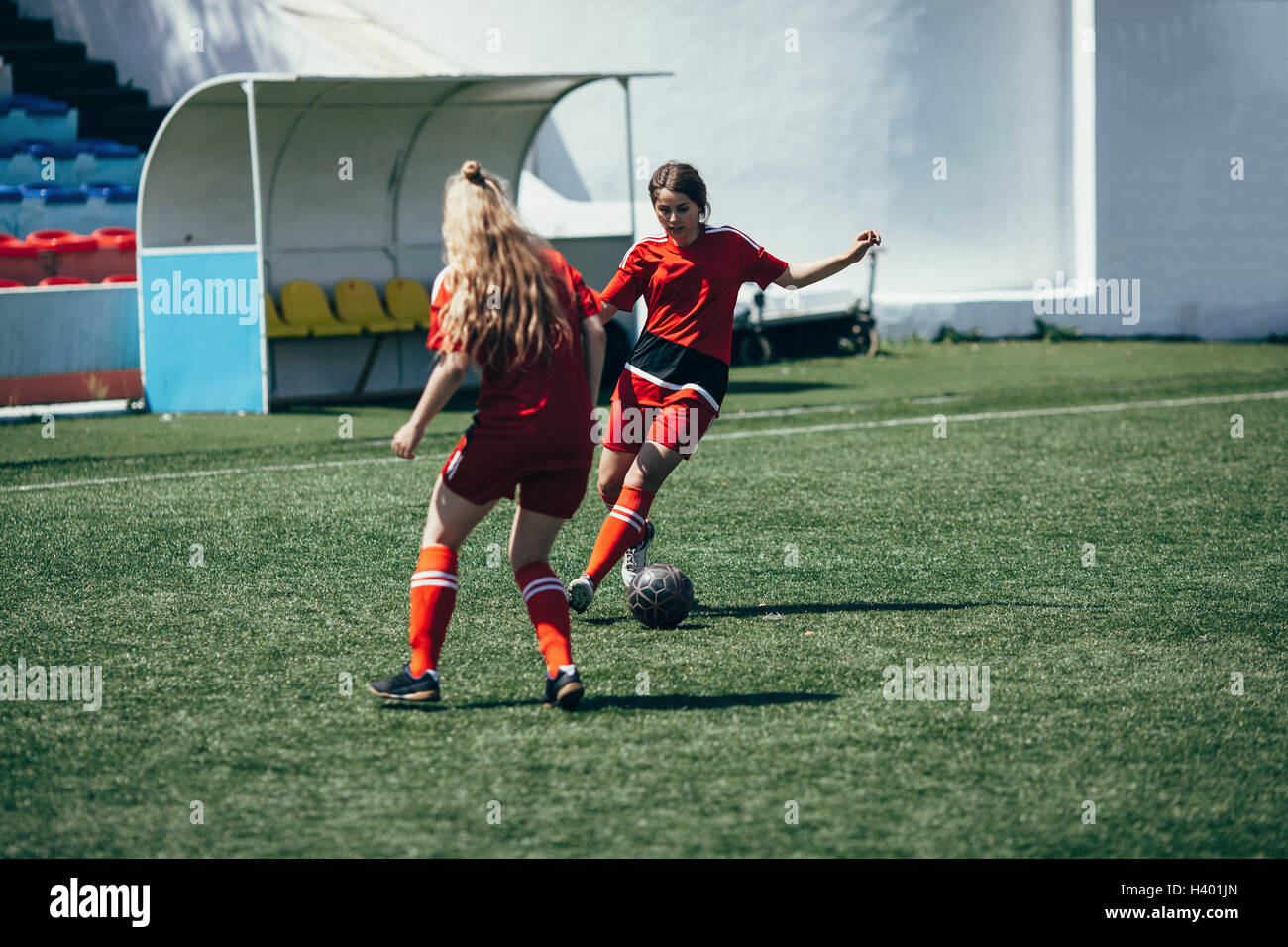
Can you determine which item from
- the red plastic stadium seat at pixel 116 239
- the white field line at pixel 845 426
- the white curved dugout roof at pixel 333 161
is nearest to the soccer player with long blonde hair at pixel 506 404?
the white field line at pixel 845 426

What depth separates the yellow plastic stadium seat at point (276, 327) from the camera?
1397 centimetres

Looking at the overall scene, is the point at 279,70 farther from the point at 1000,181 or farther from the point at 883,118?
the point at 1000,181

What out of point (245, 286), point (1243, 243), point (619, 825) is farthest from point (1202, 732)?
point (1243, 243)

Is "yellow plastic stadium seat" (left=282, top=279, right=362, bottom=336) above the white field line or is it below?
above

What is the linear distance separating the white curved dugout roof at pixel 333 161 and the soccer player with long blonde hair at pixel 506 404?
9.04 metres

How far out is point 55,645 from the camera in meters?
5.86

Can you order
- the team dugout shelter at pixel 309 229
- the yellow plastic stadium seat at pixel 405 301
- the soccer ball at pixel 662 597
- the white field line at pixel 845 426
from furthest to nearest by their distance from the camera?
1. the yellow plastic stadium seat at pixel 405 301
2. the team dugout shelter at pixel 309 229
3. the white field line at pixel 845 426
4. the soccer ball at pixel 662 597

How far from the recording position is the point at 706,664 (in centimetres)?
557

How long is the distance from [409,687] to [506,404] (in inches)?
39.6

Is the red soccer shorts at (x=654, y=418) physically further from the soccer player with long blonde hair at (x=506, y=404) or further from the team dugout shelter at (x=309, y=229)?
the team dugout shelter at (x=309, y=229)

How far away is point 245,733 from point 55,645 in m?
1.53

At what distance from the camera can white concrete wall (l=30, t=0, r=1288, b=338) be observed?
20500mm

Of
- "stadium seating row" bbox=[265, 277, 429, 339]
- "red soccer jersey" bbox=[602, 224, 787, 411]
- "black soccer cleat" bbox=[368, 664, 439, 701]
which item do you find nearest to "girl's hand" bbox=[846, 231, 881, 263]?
"red soccer jersey" bbox=[602, 224, 787, 411]

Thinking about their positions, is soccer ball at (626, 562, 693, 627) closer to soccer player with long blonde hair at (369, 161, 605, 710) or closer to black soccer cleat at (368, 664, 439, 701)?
soccer player with long blonde hair at (369, 161, 605, 710)
